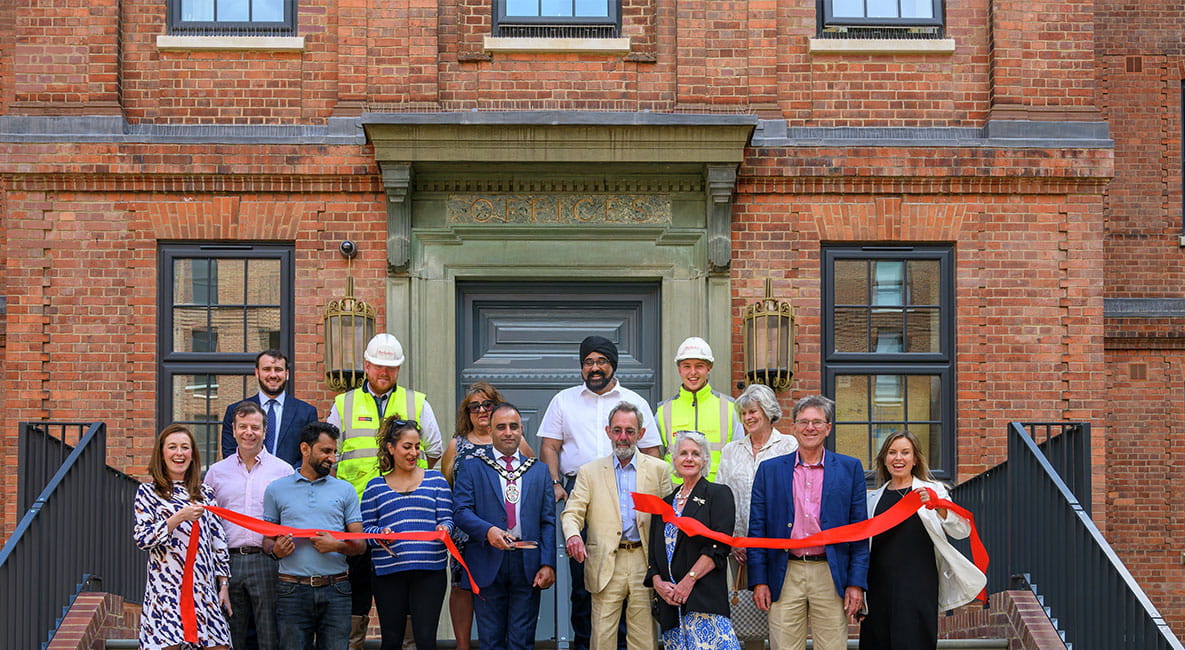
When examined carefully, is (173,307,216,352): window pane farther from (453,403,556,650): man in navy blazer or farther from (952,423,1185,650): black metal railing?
(952,423,1185,650): black metal railing

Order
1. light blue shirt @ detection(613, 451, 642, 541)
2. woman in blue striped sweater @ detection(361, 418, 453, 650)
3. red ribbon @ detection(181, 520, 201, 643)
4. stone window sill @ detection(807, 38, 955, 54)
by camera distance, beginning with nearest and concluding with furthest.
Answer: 1. red ribbon @ detection(181, 520, 201, 643)
2. woman in blue striped sweater @ detection(361, 418, 453, 650)
3. light blue shirt @ detection(613, 451, 642, 541)
4. stone window sill @ detection(807, 38, 955, 54)

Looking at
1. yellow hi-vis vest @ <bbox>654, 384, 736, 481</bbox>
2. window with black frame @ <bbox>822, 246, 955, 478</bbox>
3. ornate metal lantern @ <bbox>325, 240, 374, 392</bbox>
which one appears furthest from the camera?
window with black frame @ <bbox>822, 246, 955, 478</bbox>

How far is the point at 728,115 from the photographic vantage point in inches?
471

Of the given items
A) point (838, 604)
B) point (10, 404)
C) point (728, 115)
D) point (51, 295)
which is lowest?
point (838, 604)

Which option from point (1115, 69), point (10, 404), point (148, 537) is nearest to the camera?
point (148, 537)

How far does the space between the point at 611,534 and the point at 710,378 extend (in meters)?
A: 3.53

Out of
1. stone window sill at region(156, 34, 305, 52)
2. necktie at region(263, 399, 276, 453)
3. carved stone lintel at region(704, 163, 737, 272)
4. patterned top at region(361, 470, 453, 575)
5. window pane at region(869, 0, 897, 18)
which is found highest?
window pane at region(869, 0, 897, 18)

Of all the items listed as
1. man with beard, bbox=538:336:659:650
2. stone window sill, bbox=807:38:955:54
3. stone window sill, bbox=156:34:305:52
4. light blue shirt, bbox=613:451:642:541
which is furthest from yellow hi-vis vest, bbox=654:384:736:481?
stone window sill, bbox=156:34:305:52

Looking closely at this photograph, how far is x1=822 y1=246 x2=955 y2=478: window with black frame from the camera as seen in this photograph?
40.0ft

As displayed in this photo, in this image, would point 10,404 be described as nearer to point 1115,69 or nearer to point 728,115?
point 728,115

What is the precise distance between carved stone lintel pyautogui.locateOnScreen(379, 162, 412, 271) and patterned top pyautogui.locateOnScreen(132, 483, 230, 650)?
4.00 metres

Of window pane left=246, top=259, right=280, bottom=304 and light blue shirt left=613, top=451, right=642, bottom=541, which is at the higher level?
window pane left=246, top=259, right=280, bottom=304

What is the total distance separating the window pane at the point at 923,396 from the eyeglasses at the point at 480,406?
4594mm

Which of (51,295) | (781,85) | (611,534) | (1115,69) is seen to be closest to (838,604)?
(611,534)
